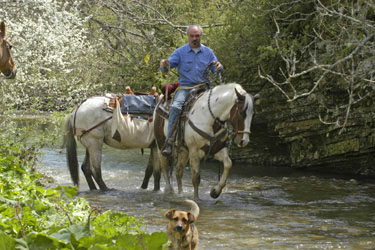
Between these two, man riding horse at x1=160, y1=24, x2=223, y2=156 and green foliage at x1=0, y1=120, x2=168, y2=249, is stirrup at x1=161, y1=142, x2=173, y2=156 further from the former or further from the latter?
green foliage at x1=0, y1=120, x2=168, y2=249

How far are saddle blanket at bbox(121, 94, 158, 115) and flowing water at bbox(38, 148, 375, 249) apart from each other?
1.55 m

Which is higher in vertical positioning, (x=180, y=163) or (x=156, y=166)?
(x=180, y=163)

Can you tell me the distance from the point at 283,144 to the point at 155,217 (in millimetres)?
7417

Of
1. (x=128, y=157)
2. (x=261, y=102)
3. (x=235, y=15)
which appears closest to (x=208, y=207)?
(x=261, y=102)

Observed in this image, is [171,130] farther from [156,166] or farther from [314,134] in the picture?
[314,134]

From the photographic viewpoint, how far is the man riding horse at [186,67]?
10156 millimetres

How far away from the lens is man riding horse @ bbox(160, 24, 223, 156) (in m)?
10.2

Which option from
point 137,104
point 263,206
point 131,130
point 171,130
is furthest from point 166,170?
point 263,206

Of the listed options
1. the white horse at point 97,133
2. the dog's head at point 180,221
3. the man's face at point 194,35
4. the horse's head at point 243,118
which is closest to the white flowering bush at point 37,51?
the white horse at point 97,133

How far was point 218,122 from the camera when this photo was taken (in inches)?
389

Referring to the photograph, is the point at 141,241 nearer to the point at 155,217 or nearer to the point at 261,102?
the point at 155,217

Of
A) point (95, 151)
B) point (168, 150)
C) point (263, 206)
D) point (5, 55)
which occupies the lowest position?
point (263, 206)

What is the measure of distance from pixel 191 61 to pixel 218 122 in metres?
1.18

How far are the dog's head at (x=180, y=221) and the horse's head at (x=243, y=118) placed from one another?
11.5ft
